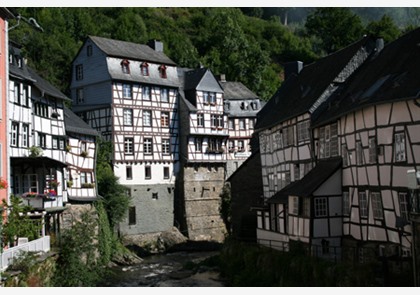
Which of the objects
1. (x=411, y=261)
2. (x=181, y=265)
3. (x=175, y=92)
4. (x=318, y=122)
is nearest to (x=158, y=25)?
(x=175, y=92)

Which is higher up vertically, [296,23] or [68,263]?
[296,23]

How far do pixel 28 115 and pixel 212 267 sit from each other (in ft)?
36.4

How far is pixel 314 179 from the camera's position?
85.0 ft

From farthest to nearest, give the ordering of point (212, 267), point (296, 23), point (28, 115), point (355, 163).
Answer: point (296, 23) → point (212, 267) → point (28, 115) → point (355, 163)

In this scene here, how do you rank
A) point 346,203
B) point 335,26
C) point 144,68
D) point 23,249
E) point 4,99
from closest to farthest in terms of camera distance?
1. point 23,249
2. point 346,203
3. point 4,99
4. point 144,68
5. point 335,26

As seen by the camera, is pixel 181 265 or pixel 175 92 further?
pixel 175 92

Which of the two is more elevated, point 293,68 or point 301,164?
point 293,68

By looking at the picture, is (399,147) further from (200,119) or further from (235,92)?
(235,92)

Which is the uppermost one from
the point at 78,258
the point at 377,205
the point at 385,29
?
the point at 385,29

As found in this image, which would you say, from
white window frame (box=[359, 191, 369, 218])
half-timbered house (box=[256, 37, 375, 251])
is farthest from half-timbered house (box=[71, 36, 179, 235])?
white window frame (box=[359, 191, 369, 218])

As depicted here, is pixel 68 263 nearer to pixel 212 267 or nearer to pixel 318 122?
pixel 212 267

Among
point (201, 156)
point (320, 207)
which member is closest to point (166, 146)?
point (201, 156)

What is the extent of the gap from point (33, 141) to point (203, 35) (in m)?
52.4

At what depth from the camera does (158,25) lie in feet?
259
